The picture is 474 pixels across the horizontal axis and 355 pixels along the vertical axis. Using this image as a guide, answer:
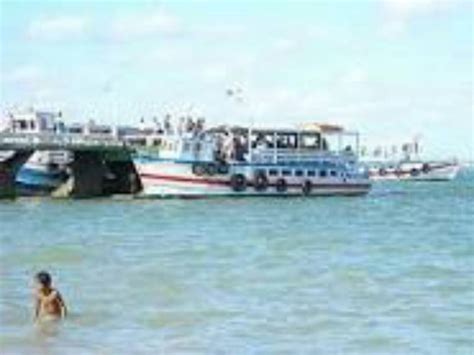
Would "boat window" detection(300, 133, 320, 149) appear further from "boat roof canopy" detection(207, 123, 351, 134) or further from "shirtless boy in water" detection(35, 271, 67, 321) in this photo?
"shirtless boy in water" detection(35, 271, 67, 321)

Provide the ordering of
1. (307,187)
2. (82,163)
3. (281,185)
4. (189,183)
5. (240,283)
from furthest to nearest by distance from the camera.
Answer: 1. (307,187)
2. (82,163)
3. (281,185)
4. (189,183)
5. (240,283)

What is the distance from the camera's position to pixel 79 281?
92.6 feet

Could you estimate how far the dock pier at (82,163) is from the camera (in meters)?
70.6

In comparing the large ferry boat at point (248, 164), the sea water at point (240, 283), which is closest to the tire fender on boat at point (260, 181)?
the large ferry boat at point (248, 164)

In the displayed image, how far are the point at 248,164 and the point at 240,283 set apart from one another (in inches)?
1702

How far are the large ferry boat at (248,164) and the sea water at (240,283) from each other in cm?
1244

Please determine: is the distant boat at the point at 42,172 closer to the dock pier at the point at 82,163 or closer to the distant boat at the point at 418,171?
the dock pier at the point at 82,163

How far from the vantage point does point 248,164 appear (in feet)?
235

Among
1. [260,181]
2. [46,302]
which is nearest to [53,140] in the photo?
[260,181]

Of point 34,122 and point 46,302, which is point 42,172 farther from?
point 46,302

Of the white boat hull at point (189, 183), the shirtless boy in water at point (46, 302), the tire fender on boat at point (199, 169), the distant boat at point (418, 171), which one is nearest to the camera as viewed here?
the shirtless boy in water at point (46, 302)

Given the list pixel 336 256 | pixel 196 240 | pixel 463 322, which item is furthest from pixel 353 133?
pixel 463 322

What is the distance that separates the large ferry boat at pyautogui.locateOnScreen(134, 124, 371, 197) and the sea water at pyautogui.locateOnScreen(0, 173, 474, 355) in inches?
490

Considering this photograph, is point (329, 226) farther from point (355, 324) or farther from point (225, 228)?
point (355, 324)
